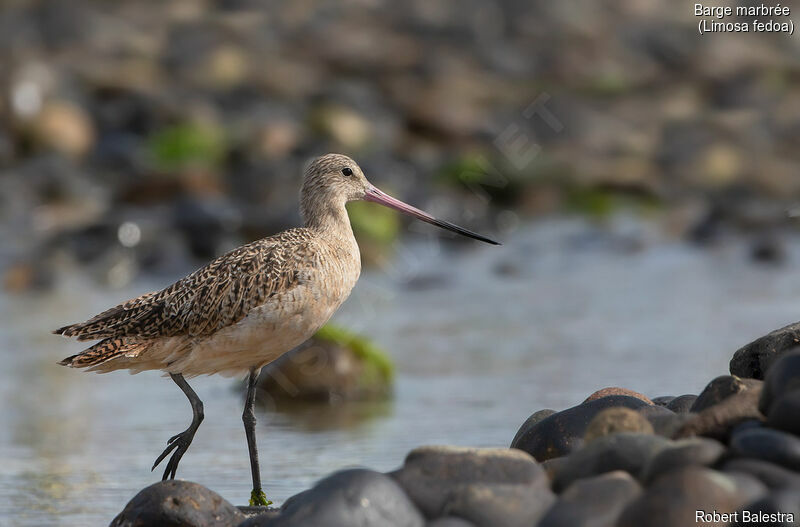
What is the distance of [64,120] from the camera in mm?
21734

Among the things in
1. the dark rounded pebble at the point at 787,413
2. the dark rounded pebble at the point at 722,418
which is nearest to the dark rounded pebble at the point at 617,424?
the dark rounded pebble at the point at 722,418

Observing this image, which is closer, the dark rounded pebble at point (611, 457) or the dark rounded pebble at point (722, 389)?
the dark rounded pebble at point (611, 457)

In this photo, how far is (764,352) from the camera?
5949 mm

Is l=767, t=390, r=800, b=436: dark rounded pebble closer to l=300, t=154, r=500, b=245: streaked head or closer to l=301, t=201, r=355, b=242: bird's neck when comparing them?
l=300, t=154, r=500, b=245: streaked head

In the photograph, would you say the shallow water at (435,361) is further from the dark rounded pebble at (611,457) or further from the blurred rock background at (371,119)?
the dark rounded pebble at (611,457)

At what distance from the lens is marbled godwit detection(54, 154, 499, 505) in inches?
255

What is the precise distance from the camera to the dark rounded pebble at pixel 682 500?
4.25m

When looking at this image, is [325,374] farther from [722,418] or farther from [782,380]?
[782,380]

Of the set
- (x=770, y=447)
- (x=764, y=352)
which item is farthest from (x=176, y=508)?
(x=764, y=352)

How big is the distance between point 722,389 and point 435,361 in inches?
232

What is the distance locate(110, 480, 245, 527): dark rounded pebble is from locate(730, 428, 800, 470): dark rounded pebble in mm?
2058

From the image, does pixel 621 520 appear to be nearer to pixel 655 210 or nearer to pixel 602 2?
pixel 655 210

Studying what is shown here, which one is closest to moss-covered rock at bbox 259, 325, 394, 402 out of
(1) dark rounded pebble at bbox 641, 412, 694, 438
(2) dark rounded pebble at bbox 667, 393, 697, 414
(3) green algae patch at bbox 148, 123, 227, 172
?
(2) dark rounded pebble at bbox 667, 393, 697, 414

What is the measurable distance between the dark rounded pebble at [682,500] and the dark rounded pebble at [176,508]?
1.79m
